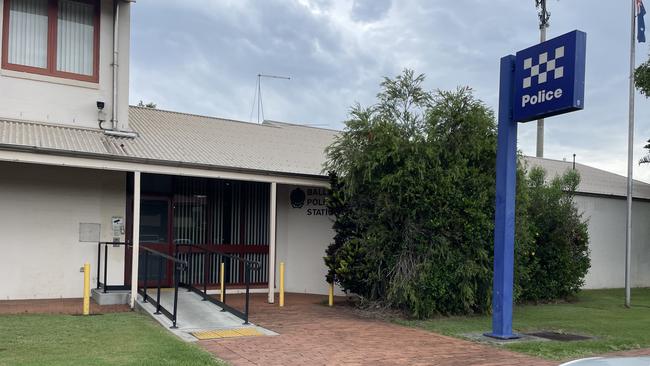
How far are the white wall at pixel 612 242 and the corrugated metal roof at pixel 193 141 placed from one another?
8650 mm

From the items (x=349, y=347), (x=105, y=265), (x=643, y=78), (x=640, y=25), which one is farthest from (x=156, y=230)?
(x=643, y=78)

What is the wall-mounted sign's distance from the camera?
1466 cm

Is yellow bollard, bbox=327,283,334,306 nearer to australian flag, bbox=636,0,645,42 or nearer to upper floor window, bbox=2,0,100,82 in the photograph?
upper floor window, bbox=2,0,100,82

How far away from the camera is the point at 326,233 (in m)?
14.6

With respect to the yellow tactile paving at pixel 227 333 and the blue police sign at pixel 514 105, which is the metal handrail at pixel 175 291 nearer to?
the yellow tactile paving at pixel 227 333

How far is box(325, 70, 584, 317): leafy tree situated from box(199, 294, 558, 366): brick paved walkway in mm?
1093

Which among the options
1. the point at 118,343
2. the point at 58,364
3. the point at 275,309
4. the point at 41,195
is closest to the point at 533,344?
the point at 275,309

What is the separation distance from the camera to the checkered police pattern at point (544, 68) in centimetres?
857

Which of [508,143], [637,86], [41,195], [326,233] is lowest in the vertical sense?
[326,233]

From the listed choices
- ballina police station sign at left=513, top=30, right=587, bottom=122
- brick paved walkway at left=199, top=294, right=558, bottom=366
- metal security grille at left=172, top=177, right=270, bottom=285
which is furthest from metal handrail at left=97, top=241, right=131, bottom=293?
ballina police station sign at left=513, top=30, right=587, bottom=122

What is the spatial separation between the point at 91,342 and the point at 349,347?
346 cm

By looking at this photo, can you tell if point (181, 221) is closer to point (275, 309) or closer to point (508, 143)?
point (275, 309)

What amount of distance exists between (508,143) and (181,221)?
7771mm

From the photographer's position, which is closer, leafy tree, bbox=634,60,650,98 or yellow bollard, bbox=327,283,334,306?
yellow bollard, bbox=327,283,334,306
